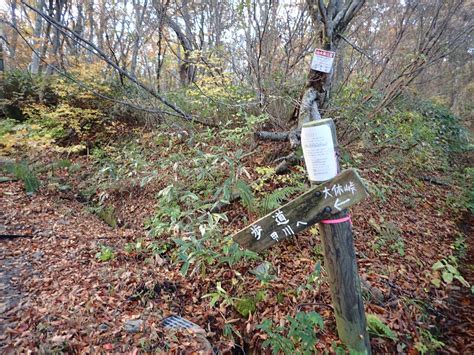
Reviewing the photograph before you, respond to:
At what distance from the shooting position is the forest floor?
2.33m

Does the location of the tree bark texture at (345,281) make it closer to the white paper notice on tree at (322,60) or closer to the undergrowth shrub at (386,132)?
the white paper notice on tree at (322,60)

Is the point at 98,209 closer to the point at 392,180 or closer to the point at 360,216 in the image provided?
the point at 360,216

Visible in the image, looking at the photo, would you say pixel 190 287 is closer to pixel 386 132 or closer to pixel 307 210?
pixel 307 210

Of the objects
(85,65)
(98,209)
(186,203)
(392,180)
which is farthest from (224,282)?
(85,65)

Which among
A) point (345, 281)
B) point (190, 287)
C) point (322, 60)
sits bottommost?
point (190, 287)

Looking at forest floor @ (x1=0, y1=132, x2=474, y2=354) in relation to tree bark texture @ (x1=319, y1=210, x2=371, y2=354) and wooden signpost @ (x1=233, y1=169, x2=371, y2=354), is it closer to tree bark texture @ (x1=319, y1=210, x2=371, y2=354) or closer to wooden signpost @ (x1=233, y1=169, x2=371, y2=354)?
tree bark texture @ (x1=319, y1=210, x2=371, y2=354)

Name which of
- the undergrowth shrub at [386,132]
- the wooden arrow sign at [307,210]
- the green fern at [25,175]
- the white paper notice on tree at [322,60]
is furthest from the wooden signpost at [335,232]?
the green fern at [25,175]

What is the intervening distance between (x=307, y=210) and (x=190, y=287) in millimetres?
1870

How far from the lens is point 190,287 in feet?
9.82

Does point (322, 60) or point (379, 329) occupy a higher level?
point (322, 60)

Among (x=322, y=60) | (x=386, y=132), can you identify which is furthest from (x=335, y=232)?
(x=386, y=132)

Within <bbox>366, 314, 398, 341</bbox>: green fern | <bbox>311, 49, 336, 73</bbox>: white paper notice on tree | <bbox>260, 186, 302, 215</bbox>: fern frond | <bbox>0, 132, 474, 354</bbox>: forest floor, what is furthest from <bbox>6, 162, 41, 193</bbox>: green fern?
<bbox>366, 314, 398, 341</bbox>: green fern

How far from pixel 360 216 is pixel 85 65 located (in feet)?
24.1

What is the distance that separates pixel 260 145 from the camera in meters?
4.99
